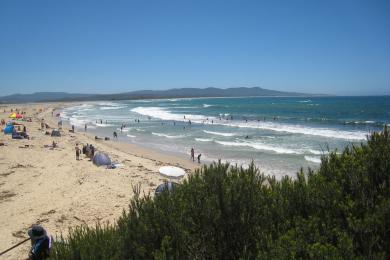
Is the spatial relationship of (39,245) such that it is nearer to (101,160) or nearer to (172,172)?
(172,172)

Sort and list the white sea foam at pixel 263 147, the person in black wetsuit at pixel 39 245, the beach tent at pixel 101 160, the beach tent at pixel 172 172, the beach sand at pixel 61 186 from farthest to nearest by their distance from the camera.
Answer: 1. the white sea foam at pixel 263 147
2. the beach tent at pixel 101 160
3. the beach tent at pixel 172 172
4. the beach sand at pixel 61 186
5. the person in black wetsuit at pixel 39 245

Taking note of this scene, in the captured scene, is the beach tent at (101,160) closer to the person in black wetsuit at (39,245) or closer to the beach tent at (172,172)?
the beach tent at (172,172)

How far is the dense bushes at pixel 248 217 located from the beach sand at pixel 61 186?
2.35m

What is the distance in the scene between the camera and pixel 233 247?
4.87 metres

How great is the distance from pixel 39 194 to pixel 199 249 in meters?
13.8

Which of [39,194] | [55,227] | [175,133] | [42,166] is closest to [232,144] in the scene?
[175,133]

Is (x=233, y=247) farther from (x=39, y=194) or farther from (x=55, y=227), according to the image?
(x=39, y=194)

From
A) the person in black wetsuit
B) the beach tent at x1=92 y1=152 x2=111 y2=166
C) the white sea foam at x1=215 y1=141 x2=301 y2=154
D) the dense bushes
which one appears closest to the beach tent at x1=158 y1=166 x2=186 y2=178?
the beach tent at x1=92 y1=152 x2=111 y2=166

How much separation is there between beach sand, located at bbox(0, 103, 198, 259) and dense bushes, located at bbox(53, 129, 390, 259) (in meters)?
2.35

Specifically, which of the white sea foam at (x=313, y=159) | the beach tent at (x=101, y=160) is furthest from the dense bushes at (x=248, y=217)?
the white sea foam at (x=313, y=159)

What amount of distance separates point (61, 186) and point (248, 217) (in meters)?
15.0

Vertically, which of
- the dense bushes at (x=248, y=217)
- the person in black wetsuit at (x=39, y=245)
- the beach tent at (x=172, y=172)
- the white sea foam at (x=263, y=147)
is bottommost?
the white sea foam at (x=263, y=147)

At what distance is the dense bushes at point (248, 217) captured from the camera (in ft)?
14.1

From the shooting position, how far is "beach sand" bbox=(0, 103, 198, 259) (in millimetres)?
12691
